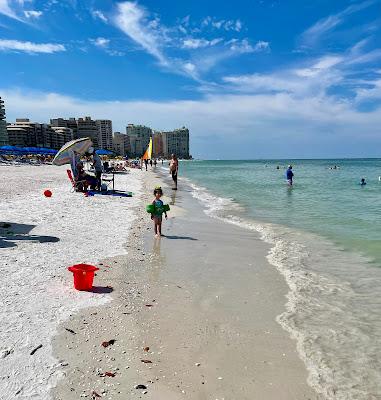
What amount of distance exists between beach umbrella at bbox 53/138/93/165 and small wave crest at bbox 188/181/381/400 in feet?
36.7

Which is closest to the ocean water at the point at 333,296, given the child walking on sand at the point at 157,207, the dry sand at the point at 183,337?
the dry sand at the point at 183,337

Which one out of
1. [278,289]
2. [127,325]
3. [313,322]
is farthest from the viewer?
[278,289]

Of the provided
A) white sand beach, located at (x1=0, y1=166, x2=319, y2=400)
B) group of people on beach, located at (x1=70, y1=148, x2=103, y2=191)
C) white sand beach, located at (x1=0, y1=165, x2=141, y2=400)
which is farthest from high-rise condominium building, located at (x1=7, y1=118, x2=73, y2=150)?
white sand beach, located at (x1=0, y1=166, x2=319, y2=400)

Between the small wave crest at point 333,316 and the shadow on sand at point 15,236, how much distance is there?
5.18 m

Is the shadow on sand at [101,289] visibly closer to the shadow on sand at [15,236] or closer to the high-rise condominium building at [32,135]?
the shadow on sand at [15,236]

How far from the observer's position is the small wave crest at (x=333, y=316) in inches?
144

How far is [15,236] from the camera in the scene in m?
8.09

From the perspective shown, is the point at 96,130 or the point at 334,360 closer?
the point at 334,360

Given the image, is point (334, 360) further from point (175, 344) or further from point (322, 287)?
point (322, 287)

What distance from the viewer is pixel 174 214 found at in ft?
45.7

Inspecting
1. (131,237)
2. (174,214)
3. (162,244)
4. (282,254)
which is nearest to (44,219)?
(131,237)

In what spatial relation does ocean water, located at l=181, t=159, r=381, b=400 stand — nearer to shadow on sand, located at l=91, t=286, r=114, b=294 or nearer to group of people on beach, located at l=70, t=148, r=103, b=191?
shadow on sand, located at l=91, t=286, r=114, b=294

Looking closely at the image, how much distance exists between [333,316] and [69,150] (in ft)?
47.7

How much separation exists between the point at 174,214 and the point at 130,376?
415 inches
